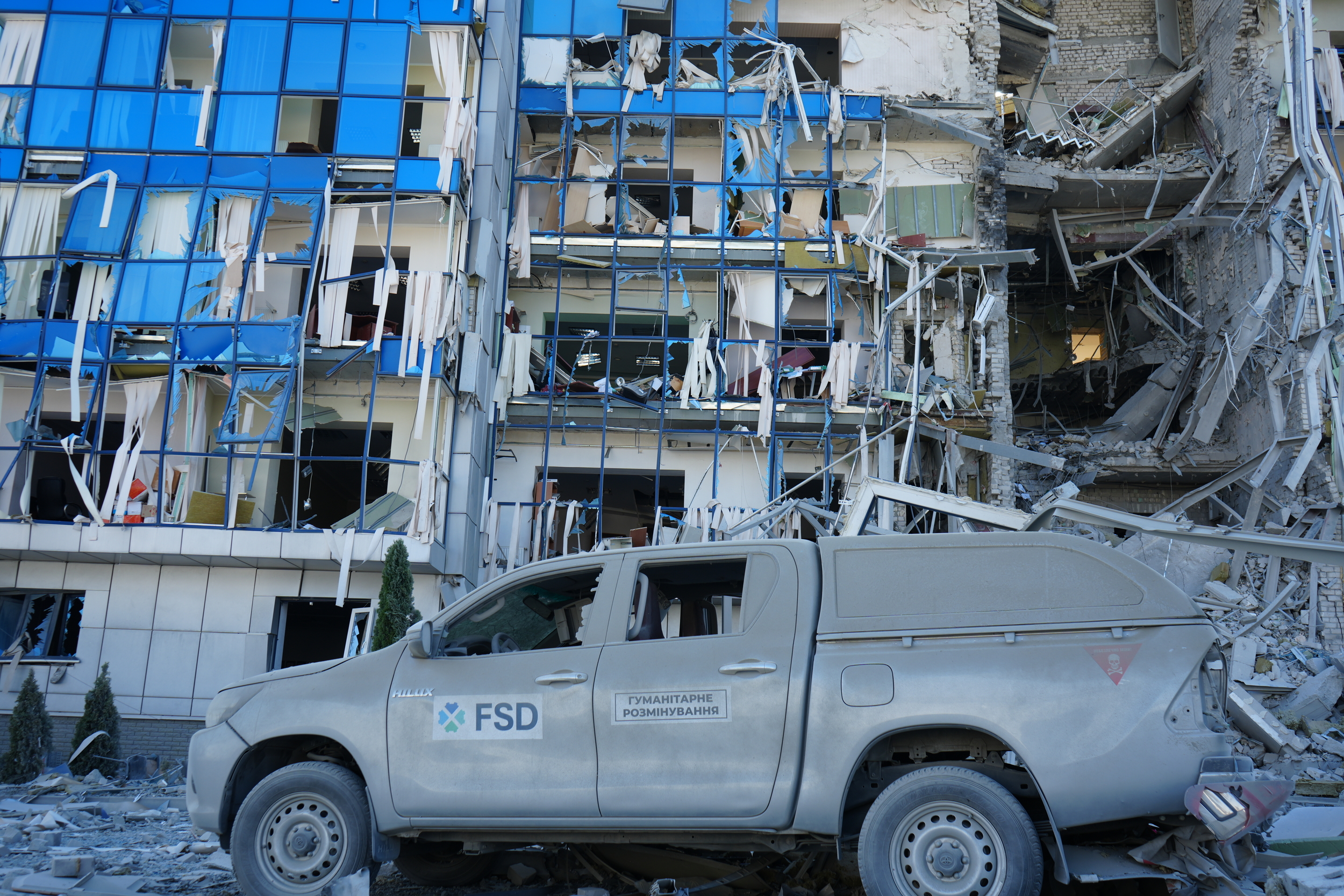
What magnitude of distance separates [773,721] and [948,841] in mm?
1050

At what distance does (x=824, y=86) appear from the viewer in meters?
20.1

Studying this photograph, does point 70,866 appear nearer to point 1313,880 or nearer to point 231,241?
point 1313,880

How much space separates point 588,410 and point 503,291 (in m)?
2.73

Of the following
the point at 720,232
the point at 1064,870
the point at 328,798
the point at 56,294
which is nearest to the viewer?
the point at 1064,870

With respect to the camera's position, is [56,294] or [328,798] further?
[56,294]

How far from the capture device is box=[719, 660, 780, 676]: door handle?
224 inches

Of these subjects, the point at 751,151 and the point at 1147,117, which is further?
the point at 1147,117

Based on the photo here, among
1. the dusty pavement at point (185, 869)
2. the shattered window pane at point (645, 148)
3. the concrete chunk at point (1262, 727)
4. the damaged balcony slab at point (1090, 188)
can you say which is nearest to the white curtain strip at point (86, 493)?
the dusty pavement at point (185, 869)

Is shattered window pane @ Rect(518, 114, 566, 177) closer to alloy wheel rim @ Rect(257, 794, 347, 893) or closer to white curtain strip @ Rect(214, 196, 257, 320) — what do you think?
white curtain strip @ Rect(214, 196, 257, 320)

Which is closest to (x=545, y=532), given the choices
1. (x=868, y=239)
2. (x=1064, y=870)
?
(x=868, y=239)

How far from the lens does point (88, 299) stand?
16422mm

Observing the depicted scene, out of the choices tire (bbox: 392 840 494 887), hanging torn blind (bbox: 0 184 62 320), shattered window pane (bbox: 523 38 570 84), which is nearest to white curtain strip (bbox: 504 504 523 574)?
hanging torn blind (bbox: 0 184 62 320)

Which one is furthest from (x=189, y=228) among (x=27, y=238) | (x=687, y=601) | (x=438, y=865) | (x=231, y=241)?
(x=687, y=601)

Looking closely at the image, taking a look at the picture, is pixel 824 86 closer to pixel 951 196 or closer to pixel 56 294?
pixel 951 196
